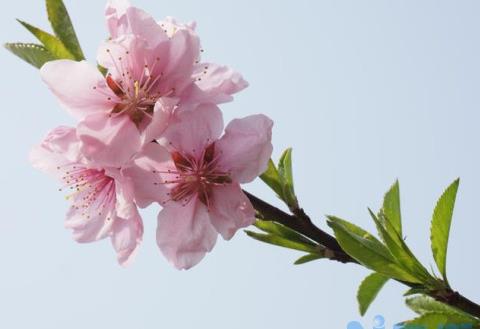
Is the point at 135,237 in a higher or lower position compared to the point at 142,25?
lower

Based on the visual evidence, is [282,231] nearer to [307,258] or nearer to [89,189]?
[307,258]

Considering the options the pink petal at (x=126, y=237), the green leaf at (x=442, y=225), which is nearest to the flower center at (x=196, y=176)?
the pink petal at (x=126, y=237)

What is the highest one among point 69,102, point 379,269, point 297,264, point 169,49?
point 169,49

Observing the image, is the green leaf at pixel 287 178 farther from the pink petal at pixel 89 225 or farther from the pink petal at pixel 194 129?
the pink petal at pixel 89 225

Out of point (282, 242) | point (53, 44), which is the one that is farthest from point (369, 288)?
point (53, 44)

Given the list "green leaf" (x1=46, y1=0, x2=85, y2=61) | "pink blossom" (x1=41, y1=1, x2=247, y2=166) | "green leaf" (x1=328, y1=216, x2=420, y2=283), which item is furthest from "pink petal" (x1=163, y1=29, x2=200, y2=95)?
"green leaf" (x1=328, y1=216, x2=420, y2=283)

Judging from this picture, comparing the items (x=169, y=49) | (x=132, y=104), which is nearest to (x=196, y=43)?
(x=169, y=49)

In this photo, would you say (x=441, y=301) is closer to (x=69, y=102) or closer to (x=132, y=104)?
(x=132, y=104)
